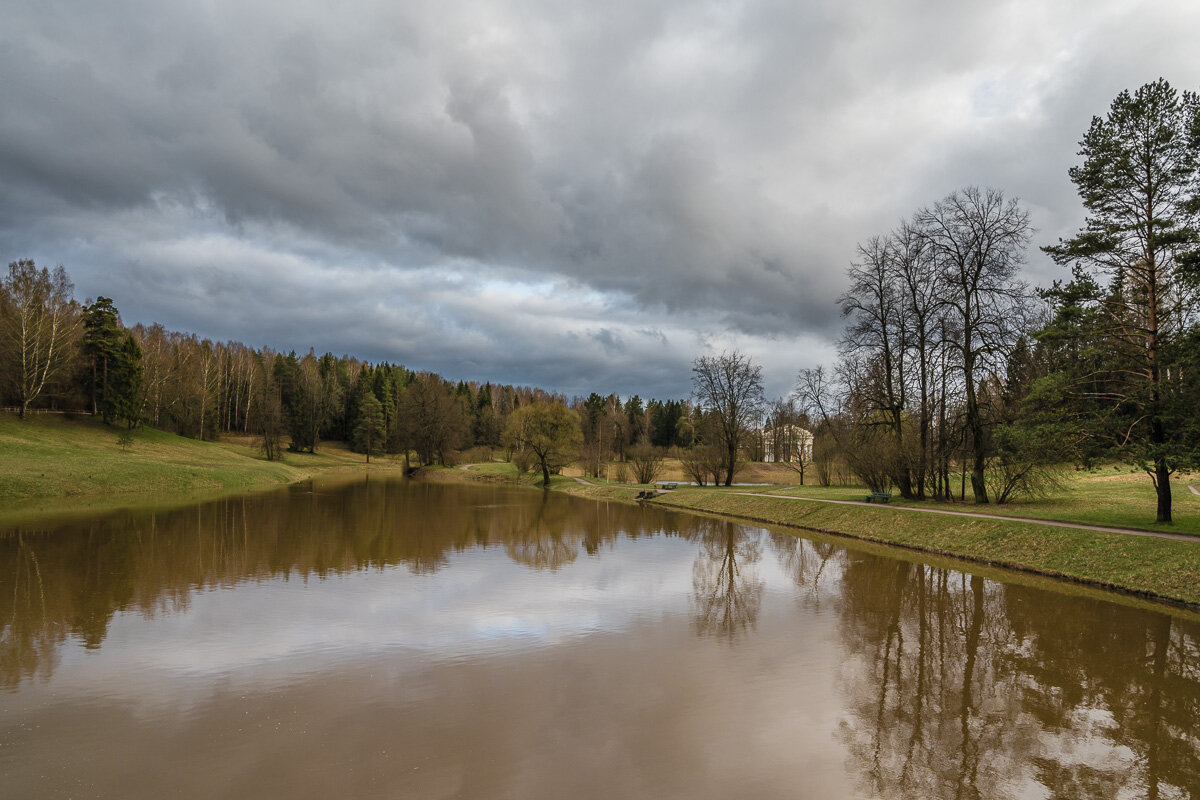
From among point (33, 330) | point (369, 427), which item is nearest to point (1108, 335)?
point (33, 330)

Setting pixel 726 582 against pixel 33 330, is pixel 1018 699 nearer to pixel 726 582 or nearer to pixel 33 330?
pixel 726 582

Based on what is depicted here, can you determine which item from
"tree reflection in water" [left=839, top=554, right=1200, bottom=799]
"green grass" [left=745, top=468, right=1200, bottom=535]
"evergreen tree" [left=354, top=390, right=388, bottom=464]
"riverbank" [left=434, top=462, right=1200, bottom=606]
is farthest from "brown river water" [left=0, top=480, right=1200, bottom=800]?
"evergreen tree" [left=354, top=390, right=388, bottom=464]

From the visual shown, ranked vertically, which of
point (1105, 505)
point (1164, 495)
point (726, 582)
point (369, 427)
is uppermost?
point (369, 427)

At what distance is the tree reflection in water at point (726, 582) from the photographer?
1191 centimetres

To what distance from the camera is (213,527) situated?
74.0 feet

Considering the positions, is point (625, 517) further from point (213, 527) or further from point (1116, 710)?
point (1116, 710)

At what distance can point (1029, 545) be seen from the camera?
17672mm

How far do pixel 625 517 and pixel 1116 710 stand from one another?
25.9 m

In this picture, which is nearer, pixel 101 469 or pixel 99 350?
pixel 101 469

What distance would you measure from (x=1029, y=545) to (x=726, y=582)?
9.33m

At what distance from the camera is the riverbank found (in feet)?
46.1

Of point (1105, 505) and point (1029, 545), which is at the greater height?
point (1105, 505)

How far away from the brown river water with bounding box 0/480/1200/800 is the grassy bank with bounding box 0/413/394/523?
1398cm

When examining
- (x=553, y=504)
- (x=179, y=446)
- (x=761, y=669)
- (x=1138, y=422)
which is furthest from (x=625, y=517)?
(x=179, y=446)
